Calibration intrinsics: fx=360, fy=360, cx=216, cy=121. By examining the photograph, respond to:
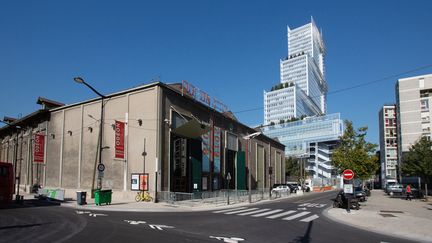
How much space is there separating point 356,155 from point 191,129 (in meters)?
18.4

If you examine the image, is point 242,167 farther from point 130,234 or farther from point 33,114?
point 130,234

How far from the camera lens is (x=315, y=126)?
544ft

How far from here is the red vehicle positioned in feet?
74.1

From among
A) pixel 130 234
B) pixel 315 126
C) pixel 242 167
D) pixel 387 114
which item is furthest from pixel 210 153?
pixel 315 126

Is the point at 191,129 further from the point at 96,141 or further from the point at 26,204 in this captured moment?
the point at 26,204

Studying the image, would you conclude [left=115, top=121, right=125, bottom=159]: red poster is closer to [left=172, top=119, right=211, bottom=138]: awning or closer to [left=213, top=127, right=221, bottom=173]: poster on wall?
[left=172, top=119, right=211, bottom=138]: awning

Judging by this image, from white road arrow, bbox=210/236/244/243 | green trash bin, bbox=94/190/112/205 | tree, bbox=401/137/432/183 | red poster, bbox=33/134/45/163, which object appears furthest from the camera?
tree, bbox=401/137/432/183

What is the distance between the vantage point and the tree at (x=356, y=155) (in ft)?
128

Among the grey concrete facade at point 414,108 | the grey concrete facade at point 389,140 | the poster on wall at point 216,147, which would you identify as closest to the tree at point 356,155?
the poster on wall at point 216,147

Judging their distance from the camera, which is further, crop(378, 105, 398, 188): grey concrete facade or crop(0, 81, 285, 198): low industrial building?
crop(378, 105, 398, 188): grey concrete facade

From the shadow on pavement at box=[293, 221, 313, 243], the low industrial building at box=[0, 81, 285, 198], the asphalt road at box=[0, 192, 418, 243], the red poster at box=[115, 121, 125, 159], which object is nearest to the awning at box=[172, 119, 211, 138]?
the low industrial building at box=[0, 81, 285, 198]

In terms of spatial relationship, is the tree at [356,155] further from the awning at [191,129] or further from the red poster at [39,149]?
the red poster at [39,149]

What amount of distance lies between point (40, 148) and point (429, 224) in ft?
136

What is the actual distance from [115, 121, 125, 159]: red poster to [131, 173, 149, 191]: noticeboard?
89.3 inches
